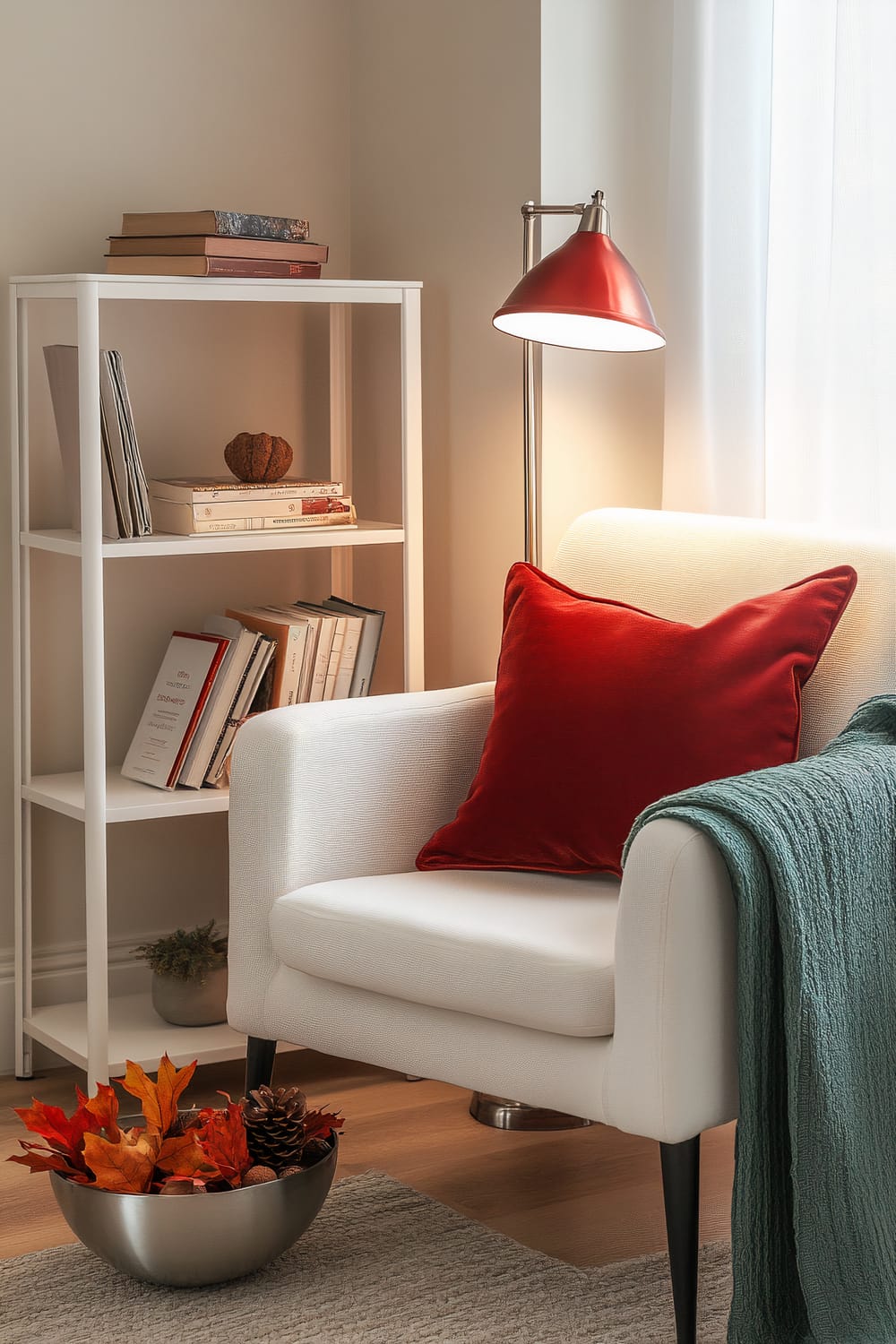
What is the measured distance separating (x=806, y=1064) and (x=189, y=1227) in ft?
2.34

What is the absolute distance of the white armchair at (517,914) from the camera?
1680mm

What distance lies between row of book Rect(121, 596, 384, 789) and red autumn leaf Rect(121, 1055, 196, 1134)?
72 centimetres

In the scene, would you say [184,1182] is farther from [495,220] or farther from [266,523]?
[495,220]

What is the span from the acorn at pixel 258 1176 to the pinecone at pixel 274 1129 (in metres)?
0.03

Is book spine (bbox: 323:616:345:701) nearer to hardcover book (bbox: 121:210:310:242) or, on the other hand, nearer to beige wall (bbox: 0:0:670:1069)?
beige wall (bbox: 0:0:670:1069)

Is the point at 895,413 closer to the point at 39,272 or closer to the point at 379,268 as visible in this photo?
the point at 379,268

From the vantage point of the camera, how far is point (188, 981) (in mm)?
2576

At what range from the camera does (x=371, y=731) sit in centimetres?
220

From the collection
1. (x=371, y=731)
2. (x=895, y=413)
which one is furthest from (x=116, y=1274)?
(x=895, y=413)

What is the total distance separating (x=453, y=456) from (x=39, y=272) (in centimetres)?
75

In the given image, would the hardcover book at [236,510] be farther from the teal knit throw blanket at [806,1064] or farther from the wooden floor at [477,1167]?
the teal knit throw blanket at [806,1064]

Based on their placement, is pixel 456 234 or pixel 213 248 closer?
pixel 213 248

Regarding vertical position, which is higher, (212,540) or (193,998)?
(212,540)

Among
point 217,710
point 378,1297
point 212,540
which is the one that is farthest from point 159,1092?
point 212,540
